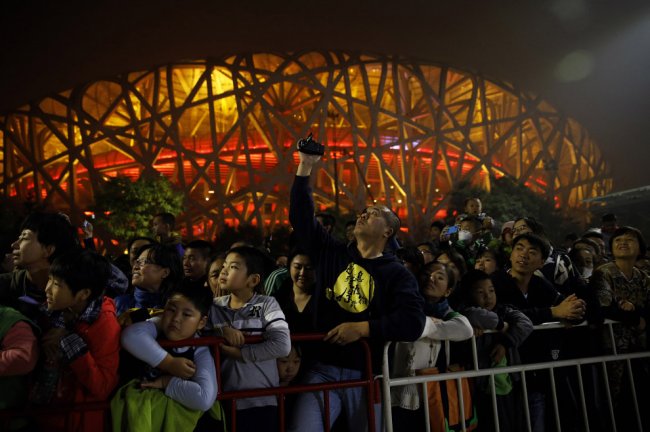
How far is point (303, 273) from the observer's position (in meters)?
3.56

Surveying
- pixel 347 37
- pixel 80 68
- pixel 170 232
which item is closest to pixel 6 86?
pixel 80 68

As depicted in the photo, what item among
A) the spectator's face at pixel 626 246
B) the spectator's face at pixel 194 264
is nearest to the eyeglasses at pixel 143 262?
the spectator's face at pixel 194 264

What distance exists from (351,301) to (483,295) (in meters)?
1.35

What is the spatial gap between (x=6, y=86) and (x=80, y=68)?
4146 mm

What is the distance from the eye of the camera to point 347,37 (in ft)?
107

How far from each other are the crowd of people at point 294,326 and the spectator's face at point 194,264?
1 cm

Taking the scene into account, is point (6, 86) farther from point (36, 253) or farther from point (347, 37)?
point (36, 253)

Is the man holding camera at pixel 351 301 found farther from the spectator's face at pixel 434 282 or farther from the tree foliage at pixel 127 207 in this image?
the tree foliage at pixel 127 207

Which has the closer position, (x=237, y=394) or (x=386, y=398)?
(x=237, y=394)

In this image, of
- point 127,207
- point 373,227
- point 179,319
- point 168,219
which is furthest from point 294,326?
point 127,207

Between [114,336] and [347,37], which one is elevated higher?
[347,37]

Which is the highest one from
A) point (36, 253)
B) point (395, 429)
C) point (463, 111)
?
point (463, 111)

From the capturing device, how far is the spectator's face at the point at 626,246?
176 inches

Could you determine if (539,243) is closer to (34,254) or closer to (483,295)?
(483,295)
